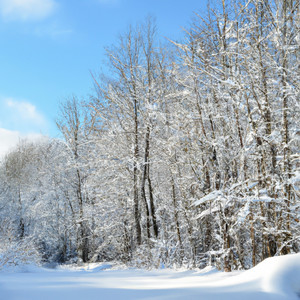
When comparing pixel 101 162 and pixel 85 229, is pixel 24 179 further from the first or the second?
pixel 101 162

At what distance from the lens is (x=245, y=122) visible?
4863 millimetres

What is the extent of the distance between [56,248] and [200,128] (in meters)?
21.1

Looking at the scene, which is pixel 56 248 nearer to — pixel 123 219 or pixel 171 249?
pixel 123 219

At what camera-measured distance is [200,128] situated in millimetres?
6262

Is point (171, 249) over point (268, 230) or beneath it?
beneath

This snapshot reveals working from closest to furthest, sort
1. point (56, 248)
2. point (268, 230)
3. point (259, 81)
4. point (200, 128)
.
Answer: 1. point (268, 230)
2. point (259, 81)
3. point (200, 128)
4. point (56, 248)

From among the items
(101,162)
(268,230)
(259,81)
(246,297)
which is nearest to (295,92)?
(259,81)

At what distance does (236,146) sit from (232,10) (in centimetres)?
262

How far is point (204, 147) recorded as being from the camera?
5.70 m

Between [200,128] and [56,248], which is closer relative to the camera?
[200,128]

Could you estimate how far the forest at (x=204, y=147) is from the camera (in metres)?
4.18

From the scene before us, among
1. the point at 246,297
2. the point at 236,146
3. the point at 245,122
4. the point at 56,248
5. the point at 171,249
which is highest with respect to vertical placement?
the point at 245,122

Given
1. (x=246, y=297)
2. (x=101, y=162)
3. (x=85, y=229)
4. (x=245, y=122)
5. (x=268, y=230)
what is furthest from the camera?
A: (x=85, y=229)

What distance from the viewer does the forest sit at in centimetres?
418
